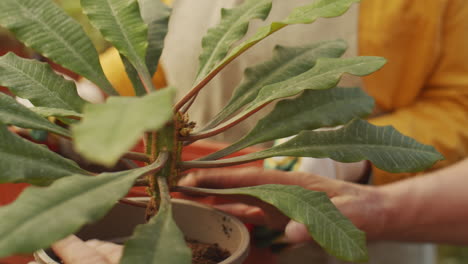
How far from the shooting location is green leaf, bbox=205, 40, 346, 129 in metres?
0.57

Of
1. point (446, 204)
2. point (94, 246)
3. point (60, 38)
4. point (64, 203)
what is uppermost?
point (60, 38)

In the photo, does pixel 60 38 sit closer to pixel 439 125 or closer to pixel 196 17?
pixel 196 17

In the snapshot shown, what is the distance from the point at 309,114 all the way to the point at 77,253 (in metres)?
0.28

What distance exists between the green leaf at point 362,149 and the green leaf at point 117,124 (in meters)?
0.23

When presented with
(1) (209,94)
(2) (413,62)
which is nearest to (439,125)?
(2) (413,62)

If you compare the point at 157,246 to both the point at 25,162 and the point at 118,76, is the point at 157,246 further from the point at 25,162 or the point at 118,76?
the point at 118,76

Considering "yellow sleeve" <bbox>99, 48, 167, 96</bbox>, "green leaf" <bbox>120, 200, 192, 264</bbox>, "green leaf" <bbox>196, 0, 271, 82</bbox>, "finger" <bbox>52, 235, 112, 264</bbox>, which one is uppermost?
"green leaf" <bbox>196, 0, 271, 82</bbox>

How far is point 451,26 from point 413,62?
95mm

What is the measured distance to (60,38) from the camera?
0.53 m

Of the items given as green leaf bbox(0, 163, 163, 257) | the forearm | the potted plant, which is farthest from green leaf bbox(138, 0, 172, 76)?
the forearm

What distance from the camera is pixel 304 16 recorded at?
47 centimetres

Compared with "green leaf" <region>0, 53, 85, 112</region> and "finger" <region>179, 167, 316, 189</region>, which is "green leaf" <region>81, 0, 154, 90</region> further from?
"finger" <region>179, 167, 316, 189</region>

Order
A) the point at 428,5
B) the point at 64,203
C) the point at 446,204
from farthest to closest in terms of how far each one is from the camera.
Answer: the point at 428,5, the point at 446,204, the point at 64,203

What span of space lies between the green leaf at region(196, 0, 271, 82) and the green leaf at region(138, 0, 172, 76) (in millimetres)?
56
